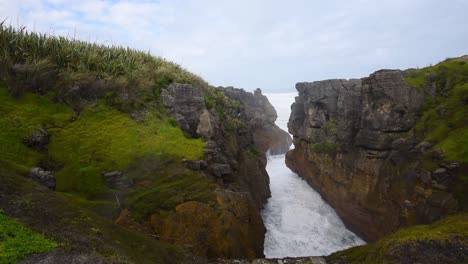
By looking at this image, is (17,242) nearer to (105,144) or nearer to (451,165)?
(105,144)

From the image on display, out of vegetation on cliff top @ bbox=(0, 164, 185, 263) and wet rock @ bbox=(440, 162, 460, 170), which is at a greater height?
wet rock @ bbox=(440, 162, 460, 170)

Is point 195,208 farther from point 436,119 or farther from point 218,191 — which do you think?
point 436,119

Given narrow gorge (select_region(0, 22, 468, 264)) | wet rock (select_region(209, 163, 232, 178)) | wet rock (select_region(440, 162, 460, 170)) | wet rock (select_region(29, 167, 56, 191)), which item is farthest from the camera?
wet rock (select_region(440, 162, 460, 170))

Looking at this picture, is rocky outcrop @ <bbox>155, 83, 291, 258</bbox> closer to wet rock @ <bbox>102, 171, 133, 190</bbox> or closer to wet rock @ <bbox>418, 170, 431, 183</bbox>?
wet rock @ <bbox>102, 171, 133, 190</bbox>

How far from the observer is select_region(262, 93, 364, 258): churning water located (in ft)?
46.0

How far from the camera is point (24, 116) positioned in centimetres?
969

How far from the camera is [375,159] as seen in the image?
15.7m

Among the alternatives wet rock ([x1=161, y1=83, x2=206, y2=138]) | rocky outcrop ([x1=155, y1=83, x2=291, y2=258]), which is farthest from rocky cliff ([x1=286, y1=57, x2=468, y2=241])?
wet rock ([x1=161, y1=83, x2=206, y2=138])

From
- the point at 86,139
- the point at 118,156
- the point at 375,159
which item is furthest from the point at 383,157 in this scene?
the point at 86,139

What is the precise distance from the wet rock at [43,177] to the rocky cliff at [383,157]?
12.2 m

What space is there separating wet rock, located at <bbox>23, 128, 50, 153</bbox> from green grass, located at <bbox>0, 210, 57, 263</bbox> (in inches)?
171

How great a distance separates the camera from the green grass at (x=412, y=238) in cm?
784

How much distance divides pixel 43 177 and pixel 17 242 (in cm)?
337

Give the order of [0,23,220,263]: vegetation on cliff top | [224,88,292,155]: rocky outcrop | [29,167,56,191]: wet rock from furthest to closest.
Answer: [224,88,292,155]: rocky outcrop
[29,167,56,191]: wet rock
[0,23,220,263]: vegetation on cliff top
